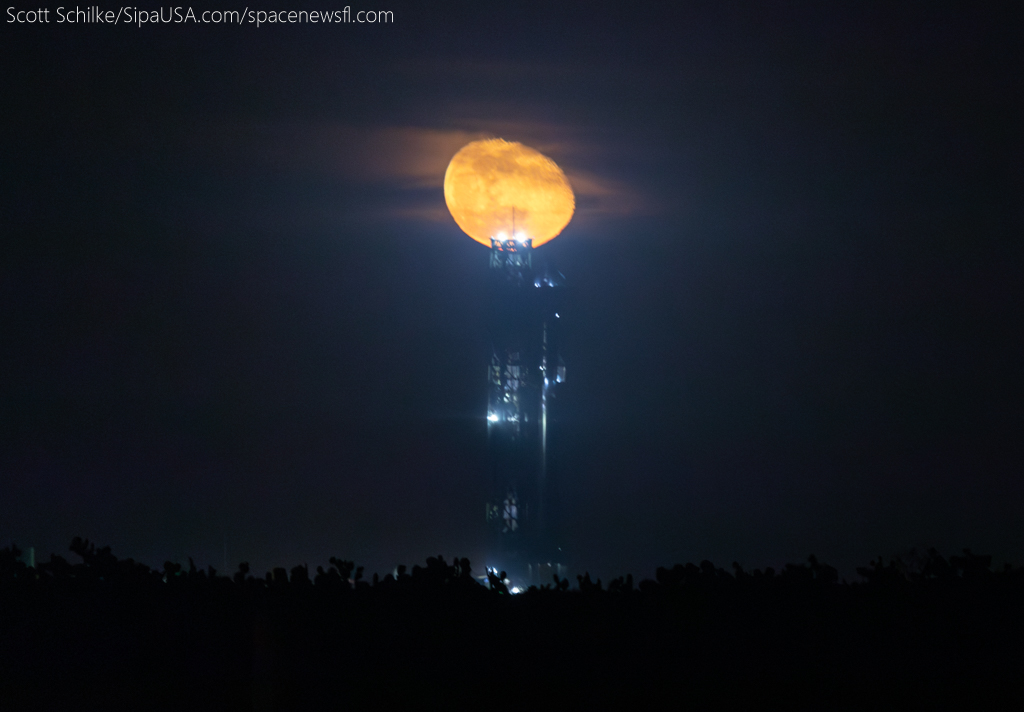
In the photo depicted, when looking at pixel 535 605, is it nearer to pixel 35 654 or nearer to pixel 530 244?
pixel 35 654

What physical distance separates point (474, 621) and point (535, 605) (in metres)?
0.80

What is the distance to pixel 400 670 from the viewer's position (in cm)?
1171

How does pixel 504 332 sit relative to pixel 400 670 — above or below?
above

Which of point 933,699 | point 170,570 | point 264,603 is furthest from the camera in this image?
point 170,570

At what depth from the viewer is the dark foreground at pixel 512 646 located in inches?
454

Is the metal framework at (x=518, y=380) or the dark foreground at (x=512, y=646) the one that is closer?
the dark foreground at (x=512, y=646)

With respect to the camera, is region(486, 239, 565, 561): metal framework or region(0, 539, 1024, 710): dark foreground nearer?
region(0, 539, 1024, 710): dark foreground

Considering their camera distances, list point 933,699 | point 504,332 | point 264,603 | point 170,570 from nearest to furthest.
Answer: point 933,699
point 264,603
point 170,570
point 504,332

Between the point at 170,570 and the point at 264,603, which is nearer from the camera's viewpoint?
the point at 264,603

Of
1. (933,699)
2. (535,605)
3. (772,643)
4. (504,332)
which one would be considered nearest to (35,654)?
(535,605)

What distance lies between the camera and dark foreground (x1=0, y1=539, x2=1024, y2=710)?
1154 centimetres

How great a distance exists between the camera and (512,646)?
1180 centimetres

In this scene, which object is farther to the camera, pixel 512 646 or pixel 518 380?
pixel 518 380

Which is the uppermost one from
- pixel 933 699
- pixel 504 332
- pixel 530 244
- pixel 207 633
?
pixel 530 244
